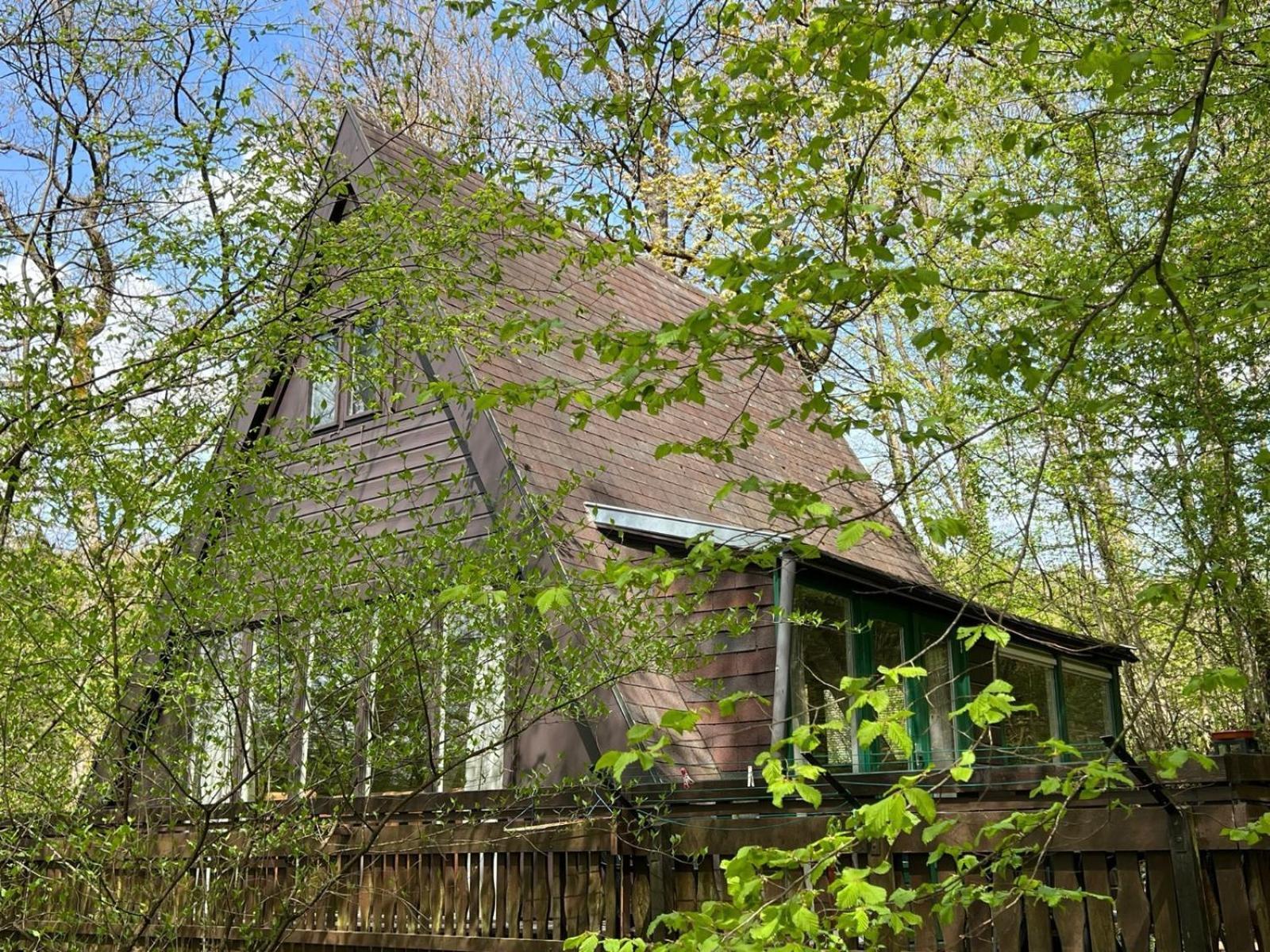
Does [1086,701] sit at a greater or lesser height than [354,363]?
lesser

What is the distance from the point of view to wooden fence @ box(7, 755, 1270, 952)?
4.13 metres

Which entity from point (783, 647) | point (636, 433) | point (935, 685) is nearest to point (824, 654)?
point (783, 647)

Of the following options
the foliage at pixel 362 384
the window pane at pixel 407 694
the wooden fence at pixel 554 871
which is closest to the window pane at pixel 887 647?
the foliage at pixel 362 384

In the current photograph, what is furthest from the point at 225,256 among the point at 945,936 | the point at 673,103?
the point at 945,936

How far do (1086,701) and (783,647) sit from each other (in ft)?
22.7

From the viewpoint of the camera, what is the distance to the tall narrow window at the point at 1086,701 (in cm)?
1263

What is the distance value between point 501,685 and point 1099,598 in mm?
11743

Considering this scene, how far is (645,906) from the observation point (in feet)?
19.1

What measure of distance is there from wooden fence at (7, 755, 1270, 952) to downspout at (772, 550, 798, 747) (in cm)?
114

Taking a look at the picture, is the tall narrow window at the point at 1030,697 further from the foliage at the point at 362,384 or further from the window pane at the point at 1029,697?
the foliage at the point at 362,384

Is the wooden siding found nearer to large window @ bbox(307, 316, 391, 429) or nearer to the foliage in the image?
large window @ bbox(307, 316, 391, 429)

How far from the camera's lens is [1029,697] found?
12.2 meters

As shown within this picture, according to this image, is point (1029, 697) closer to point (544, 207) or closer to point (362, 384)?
point (544, 207)

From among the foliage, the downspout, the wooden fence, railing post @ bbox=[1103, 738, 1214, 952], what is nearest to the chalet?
the downspout
